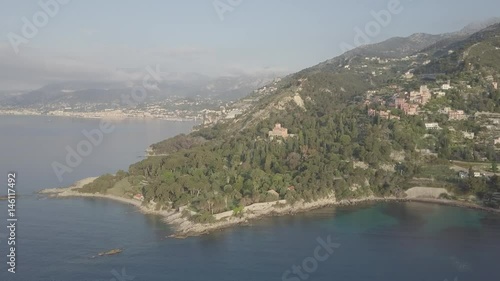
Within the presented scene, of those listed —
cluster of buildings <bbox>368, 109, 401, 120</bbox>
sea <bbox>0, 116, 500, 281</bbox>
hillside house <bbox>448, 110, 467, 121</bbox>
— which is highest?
cluster of buildings <bbox>368, 109, 401, 120</bbox>

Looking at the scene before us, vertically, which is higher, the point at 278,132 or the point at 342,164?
the point at 278,132

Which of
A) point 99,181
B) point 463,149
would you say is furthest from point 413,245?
point 99,181

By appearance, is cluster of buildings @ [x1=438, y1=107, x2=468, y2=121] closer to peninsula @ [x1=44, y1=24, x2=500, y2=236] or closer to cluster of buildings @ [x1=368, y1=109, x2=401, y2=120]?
peninsula @ [x1=44, y1=24, x2=500, y2=236]

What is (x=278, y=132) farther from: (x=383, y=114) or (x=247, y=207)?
(x=247, y=207)

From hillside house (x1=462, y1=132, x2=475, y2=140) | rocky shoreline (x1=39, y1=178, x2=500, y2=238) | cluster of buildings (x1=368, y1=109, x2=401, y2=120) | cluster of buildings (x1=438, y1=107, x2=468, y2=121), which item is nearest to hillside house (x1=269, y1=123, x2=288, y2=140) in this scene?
cluster of buildings (x1=368, y1=109, x2=401, y2=120)

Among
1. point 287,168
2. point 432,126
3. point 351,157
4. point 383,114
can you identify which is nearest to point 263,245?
point 287,168

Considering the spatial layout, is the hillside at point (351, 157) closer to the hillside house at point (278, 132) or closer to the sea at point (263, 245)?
the hillside house at point (278, 132)

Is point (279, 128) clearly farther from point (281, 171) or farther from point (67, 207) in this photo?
point (67, 207)
